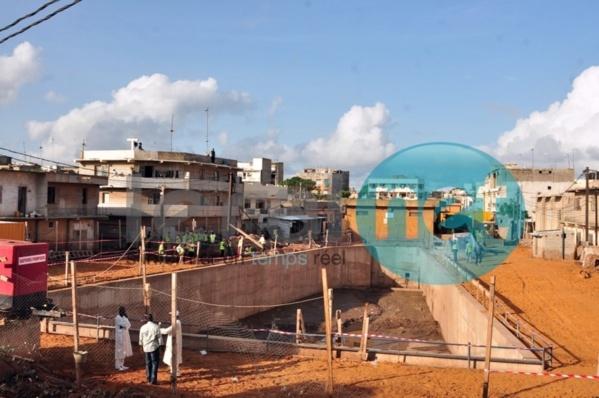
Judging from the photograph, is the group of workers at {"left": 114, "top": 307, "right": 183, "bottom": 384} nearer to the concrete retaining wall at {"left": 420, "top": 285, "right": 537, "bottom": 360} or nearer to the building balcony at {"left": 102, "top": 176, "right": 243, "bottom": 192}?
the concrete retaining wall at {"left": 420, "top": 285, "right": 537, "bottom": 360}

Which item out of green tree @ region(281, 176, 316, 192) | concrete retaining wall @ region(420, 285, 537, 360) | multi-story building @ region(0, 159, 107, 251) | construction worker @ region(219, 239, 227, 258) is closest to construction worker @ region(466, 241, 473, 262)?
concrete retaining wall @ region(420, 285, 537, 360)

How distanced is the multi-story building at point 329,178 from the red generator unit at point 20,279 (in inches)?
3904

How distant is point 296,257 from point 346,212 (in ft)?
60.7

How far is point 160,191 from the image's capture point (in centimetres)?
3981

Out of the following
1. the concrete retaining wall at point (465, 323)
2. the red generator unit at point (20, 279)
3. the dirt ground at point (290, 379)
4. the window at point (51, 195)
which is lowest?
the concrete retaining wall at point (465, 323)

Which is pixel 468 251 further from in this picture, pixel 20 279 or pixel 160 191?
pixel 20 279

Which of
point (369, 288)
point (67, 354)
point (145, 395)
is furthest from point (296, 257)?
point (145, 395)

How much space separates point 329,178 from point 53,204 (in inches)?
3467

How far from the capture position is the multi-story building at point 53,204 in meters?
27.5

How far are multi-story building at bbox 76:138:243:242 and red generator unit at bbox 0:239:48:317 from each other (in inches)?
902

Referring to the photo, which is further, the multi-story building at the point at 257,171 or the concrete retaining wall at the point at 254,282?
the multi-story building at the point at 257,171

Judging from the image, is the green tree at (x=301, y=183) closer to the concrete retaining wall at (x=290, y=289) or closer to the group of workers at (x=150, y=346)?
the concrete retaining wall at (x=290, y=289)

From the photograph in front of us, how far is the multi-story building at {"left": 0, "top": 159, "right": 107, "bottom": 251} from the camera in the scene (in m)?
27.5

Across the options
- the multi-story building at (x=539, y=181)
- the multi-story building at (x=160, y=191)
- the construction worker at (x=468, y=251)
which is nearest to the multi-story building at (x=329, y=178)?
the multi-story building at (x=539, y=181)
